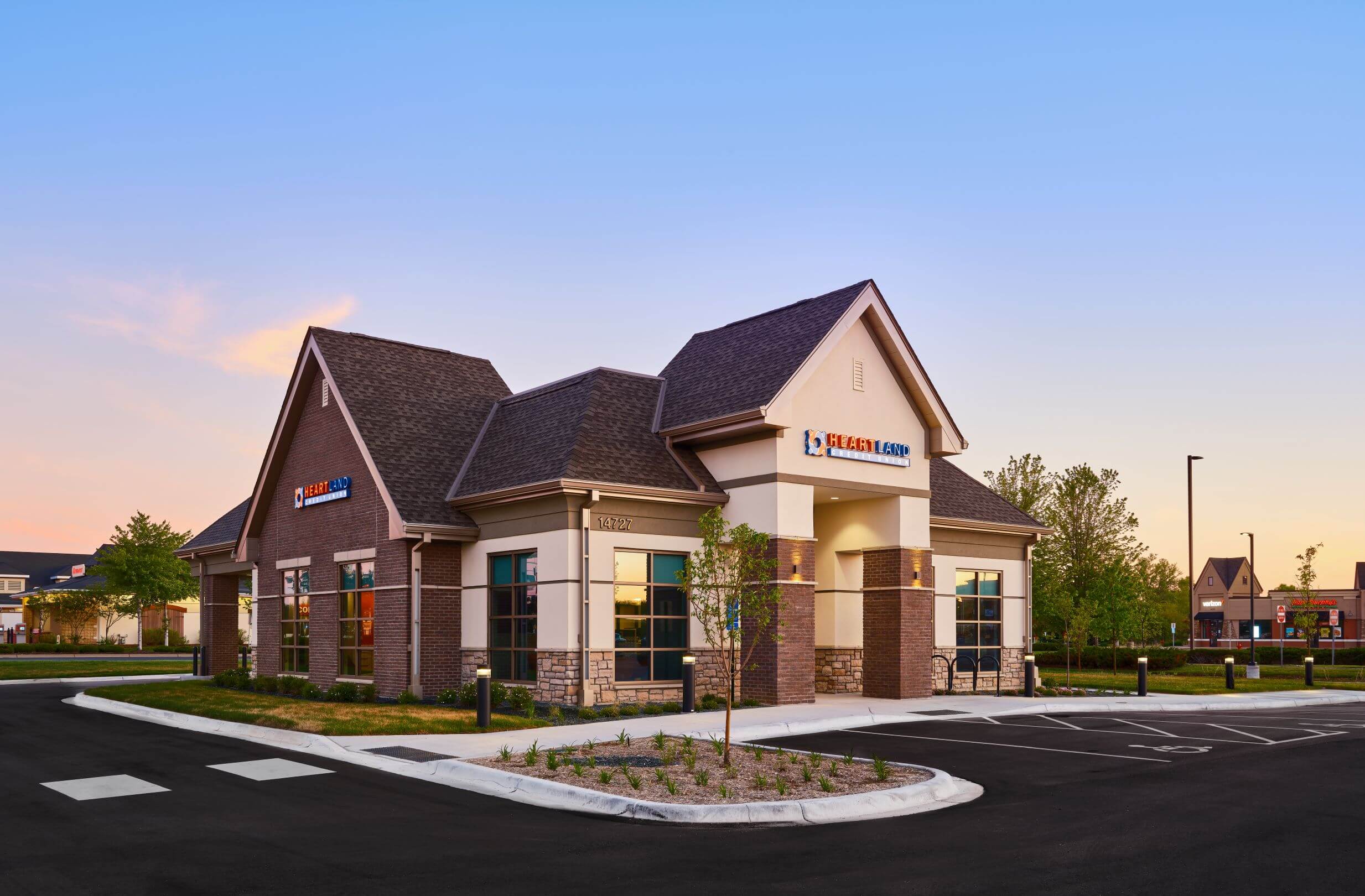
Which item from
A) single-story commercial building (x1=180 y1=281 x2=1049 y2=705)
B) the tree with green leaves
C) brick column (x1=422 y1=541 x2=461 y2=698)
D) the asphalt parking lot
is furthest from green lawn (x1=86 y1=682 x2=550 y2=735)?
the tree with green leaves

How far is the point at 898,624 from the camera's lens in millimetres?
27000

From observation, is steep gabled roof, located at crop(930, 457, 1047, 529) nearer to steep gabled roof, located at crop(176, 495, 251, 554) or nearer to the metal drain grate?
the metal drain grate

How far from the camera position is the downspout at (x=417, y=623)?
2616 centimetres

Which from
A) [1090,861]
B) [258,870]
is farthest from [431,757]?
[1090,861]

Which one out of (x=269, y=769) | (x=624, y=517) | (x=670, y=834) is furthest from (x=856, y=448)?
(x=670, y=834)

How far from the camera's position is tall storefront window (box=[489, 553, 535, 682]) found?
25.1 m

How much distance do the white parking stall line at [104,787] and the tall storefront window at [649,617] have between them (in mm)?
10925

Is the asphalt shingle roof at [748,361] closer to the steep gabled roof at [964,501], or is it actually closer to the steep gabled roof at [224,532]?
the steep gabled roof at [964,501]

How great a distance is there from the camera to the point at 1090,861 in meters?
10.2

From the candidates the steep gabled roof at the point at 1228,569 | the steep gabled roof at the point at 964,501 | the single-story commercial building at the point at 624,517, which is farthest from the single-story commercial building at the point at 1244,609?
the single-story commercial building at the point at 624,517

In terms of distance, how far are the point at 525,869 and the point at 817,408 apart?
17386 millimetres

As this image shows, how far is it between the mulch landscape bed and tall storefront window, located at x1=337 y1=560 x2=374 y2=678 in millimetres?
11896

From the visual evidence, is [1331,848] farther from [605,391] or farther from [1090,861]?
[605,391]

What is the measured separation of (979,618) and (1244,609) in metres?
92.5
